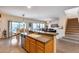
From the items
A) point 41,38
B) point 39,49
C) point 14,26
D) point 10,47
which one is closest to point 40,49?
point 39,49

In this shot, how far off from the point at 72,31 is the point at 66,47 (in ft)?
1.30

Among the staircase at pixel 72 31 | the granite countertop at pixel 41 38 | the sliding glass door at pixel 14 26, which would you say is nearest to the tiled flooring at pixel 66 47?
the staircase at pixel 72 31

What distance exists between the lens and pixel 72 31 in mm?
2268

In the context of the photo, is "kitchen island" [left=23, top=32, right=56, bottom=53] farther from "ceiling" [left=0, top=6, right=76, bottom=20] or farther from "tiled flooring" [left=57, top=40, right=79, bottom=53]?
"ceiling" [left=0, top=6, right=76, bottom=20]

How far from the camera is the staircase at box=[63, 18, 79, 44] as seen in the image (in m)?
2.20

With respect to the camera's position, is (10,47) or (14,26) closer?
(10,47)

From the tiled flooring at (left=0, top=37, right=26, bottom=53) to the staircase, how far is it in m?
1.10

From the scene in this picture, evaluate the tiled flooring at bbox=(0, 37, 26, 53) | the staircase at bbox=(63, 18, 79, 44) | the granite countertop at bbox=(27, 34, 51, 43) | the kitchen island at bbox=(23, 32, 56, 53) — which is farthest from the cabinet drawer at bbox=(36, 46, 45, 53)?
the staircase at bbox=(63, 18, 79, 44)

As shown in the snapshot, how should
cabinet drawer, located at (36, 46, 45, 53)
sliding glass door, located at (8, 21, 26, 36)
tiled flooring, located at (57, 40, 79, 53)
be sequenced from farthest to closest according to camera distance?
sliding glass door, located at (8, 21, 26, 36) < cabinet drawer, located at (36, 46, 45, 53) < tiled flooring, located at (57, 40, 79, 53)

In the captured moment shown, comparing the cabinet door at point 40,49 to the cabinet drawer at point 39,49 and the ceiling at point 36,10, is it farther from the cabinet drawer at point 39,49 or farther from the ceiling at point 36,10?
the ceiling at point 36,10

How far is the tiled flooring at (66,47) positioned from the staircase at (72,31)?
10 cm

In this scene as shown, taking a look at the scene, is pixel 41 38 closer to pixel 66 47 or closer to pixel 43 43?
pixel 43 43

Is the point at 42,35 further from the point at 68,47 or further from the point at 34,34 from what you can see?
the point at 68,47
